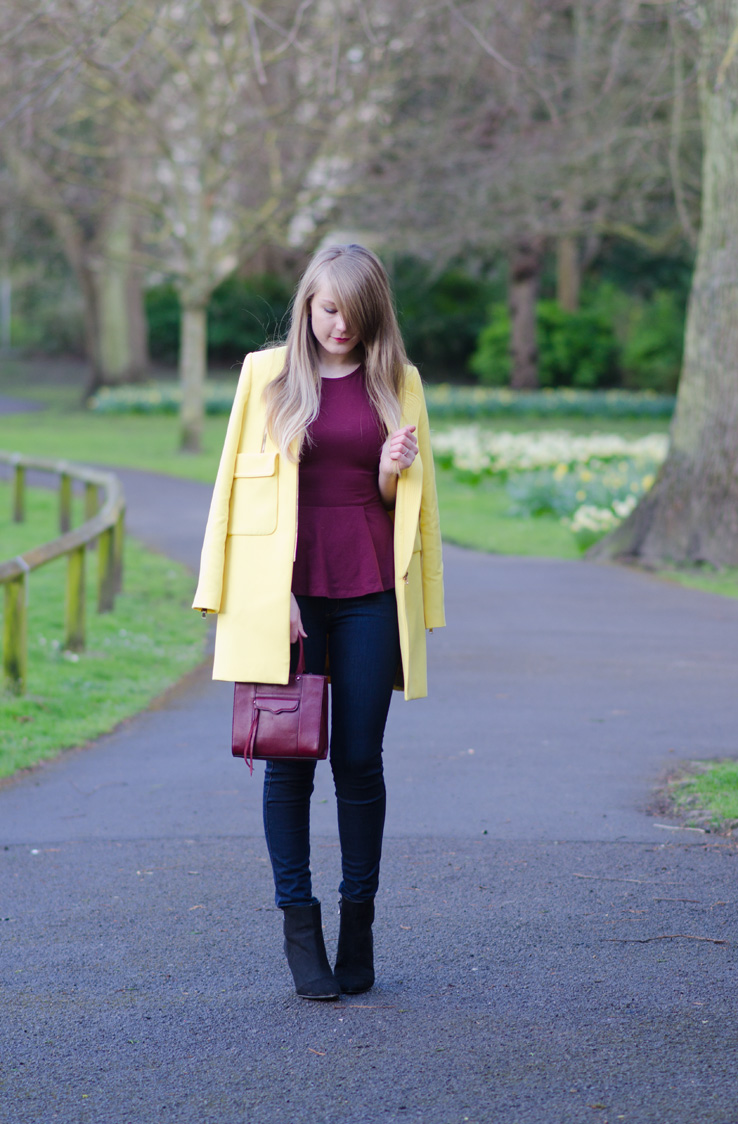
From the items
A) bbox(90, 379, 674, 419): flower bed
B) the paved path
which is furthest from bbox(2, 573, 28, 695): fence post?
bbox(90, 379, 674, 419): flower bed

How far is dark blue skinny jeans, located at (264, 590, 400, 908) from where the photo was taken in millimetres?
3215

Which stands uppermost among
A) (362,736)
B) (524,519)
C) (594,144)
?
(594,144)

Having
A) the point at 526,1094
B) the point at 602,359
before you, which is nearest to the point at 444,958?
the point at 526,1094

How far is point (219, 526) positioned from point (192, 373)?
19.3 metres

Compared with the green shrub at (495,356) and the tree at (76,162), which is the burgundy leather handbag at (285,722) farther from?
the green shrub at (495,356)

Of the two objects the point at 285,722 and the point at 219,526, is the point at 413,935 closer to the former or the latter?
the point at 285,722

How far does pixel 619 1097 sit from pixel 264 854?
74.2 inches

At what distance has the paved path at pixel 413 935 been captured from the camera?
8.96 feet

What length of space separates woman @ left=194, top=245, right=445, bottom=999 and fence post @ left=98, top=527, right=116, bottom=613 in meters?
5.89

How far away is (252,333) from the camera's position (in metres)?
43.7

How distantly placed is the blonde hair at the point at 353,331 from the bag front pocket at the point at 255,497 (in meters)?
0.07

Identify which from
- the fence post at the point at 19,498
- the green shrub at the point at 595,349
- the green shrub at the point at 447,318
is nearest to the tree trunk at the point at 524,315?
the green shrub at the point at 595,349

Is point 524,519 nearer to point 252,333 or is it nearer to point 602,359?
point 602,359

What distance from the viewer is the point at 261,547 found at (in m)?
3.14
